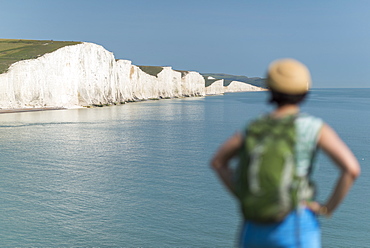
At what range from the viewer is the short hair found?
231cm

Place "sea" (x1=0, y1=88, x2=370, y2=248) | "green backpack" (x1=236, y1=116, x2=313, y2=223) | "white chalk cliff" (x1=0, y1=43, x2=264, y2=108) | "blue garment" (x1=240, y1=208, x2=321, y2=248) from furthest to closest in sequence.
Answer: "white chalk cliff" (x1=0, y1=43, x2=264, y2=108)
"sea" (x1=0, y1=88, x2=370, y2=248)
"blue garment" (x1=240, y1=208, x2=321, y2=248)
"green backpack" (x1=236, y1=116, x2=313, y2=223)

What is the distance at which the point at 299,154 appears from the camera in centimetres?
218

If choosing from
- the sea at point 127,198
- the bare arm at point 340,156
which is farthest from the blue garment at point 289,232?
the sea at point 127,198

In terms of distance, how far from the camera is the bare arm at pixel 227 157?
7.43ft

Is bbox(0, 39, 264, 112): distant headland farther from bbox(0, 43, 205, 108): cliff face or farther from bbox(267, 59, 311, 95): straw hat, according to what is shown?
bbox(267, 59, 311, 95): straw hat

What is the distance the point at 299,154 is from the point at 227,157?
0.40 meters

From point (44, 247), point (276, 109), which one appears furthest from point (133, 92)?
point (276, 109)

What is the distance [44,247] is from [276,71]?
45.7ft

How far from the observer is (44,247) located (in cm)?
1434

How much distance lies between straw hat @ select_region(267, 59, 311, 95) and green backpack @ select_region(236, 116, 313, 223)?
0.17 metres

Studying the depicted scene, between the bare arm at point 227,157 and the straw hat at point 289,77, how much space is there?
0.35 meters

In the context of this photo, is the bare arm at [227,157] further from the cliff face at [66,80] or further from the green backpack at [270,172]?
the cliff face at [66,80]

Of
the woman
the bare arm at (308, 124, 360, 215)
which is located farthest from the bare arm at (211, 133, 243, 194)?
the bare arm at (308, 124, 360, 215)

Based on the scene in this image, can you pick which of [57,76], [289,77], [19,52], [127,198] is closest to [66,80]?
[57,76]
